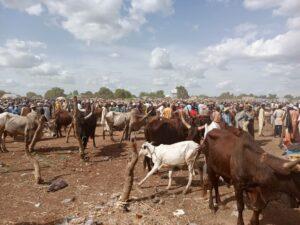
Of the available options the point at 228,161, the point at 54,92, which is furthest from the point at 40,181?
the point at 54,92

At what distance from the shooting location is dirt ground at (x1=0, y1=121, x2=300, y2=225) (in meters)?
8.27

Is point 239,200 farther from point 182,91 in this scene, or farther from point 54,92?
point 54,92

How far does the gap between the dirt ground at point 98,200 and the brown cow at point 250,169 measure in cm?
90

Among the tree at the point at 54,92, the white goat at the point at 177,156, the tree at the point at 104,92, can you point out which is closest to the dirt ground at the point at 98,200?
the white goat at the point at 177,156

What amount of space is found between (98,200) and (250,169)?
420 cm

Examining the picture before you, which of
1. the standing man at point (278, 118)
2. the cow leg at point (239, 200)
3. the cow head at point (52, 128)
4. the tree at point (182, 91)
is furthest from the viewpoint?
the tree at point (182, 91)

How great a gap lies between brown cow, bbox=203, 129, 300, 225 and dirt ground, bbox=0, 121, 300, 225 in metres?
0.90

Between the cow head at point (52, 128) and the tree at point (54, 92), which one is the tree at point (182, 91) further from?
the cow head at point (52, 128)

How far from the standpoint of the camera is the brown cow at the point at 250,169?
650 cm

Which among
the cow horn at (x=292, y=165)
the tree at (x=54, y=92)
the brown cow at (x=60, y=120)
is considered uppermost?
the cow horn at (x=292, y=165)

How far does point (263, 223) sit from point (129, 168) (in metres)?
3.35

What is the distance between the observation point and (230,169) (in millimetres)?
7848

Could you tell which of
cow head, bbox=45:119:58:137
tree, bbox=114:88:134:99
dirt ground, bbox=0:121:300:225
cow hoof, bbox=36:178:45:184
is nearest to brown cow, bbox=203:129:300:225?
dirt ground, bbox=0:121:300:225

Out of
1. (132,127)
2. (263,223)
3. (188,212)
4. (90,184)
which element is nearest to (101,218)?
(188,212)
